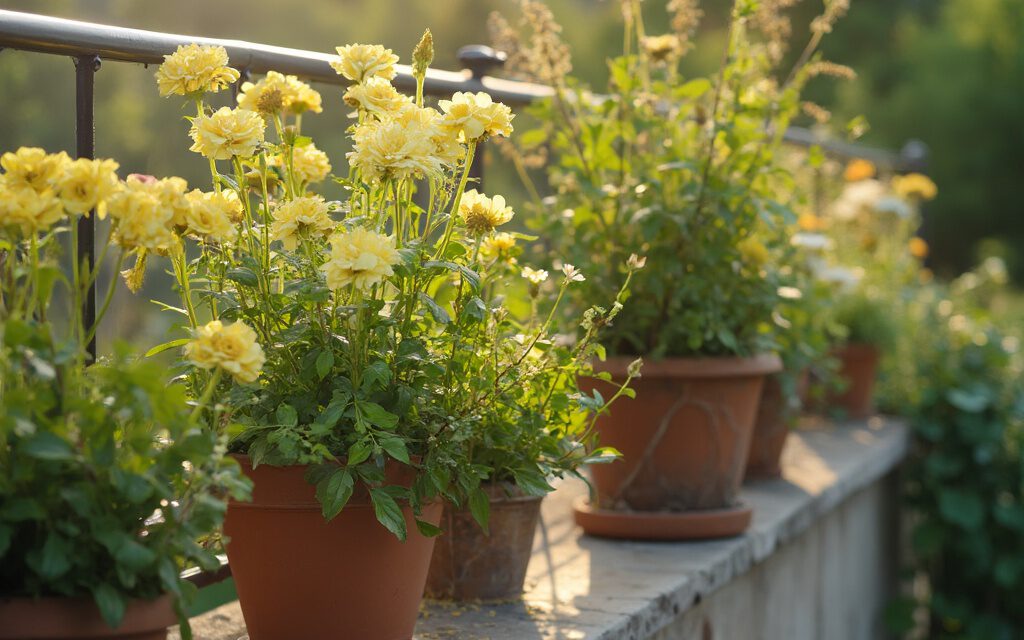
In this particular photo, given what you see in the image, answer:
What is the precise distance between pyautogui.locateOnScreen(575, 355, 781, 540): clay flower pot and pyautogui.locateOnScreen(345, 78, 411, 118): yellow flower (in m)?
0.92

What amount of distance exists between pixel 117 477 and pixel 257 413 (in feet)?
1.24

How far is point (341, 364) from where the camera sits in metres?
1.36

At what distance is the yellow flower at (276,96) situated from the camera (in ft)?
4.48

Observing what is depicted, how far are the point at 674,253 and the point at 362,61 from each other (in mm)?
935

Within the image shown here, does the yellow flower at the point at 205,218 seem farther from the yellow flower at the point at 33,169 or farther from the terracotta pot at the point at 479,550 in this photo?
the terracotta pot at the point at 479,550

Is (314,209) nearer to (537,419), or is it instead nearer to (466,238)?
(466,238)

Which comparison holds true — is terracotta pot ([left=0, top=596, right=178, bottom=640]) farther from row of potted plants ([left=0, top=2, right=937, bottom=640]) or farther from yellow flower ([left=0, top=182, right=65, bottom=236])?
yellow flower ([left=0, top=182, right=65, bottom=236])

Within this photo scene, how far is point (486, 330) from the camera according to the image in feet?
4.98

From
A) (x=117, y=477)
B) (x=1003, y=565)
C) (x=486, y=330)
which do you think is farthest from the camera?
(x=1003, y=565)

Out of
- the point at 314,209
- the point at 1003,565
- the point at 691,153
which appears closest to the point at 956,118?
the point at 1003,565

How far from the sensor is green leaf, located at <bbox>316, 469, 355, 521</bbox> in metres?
1.28

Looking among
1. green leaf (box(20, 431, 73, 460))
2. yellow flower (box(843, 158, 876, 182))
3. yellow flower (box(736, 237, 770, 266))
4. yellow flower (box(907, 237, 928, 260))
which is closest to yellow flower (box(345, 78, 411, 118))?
green leaf (box(20, 431, 73, 460))

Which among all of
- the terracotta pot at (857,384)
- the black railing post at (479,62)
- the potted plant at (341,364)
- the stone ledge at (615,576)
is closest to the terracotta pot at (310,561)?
the potted plant at (341,364)

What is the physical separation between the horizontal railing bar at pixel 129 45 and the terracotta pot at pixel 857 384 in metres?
2.30
